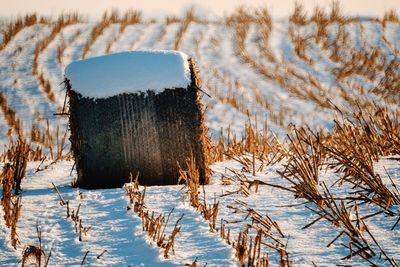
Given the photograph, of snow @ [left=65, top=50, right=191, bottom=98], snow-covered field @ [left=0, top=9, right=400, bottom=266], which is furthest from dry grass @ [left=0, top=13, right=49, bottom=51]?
snow @ [left=65, top=50, right=191, bottom=98]

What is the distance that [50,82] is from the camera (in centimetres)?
768

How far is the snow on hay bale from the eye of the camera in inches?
118

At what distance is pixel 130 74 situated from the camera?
3014 mm

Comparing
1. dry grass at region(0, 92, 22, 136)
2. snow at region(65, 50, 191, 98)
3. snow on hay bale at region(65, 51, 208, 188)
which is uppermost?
snow at region(65, 50, 191, 98)

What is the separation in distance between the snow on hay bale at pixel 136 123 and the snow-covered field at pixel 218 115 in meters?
0.21

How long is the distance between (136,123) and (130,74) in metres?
Answer: 0.30

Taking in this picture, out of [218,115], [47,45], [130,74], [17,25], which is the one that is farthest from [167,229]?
[17,25]

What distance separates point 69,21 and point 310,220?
9971mm

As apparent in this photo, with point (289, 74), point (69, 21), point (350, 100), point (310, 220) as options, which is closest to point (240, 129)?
point (350, 100)

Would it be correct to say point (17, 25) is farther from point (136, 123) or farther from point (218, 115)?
point (136, 123)

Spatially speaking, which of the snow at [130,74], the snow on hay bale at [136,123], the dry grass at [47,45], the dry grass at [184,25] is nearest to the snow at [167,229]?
the snow on hay bale at [136,123]

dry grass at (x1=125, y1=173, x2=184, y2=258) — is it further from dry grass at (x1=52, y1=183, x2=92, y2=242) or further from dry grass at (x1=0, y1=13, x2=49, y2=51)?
dry grass at (x1=0, y1=13, x2=49, y2=51)

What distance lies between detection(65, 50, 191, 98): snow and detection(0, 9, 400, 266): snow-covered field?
2.00ft

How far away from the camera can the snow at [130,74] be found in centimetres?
299
